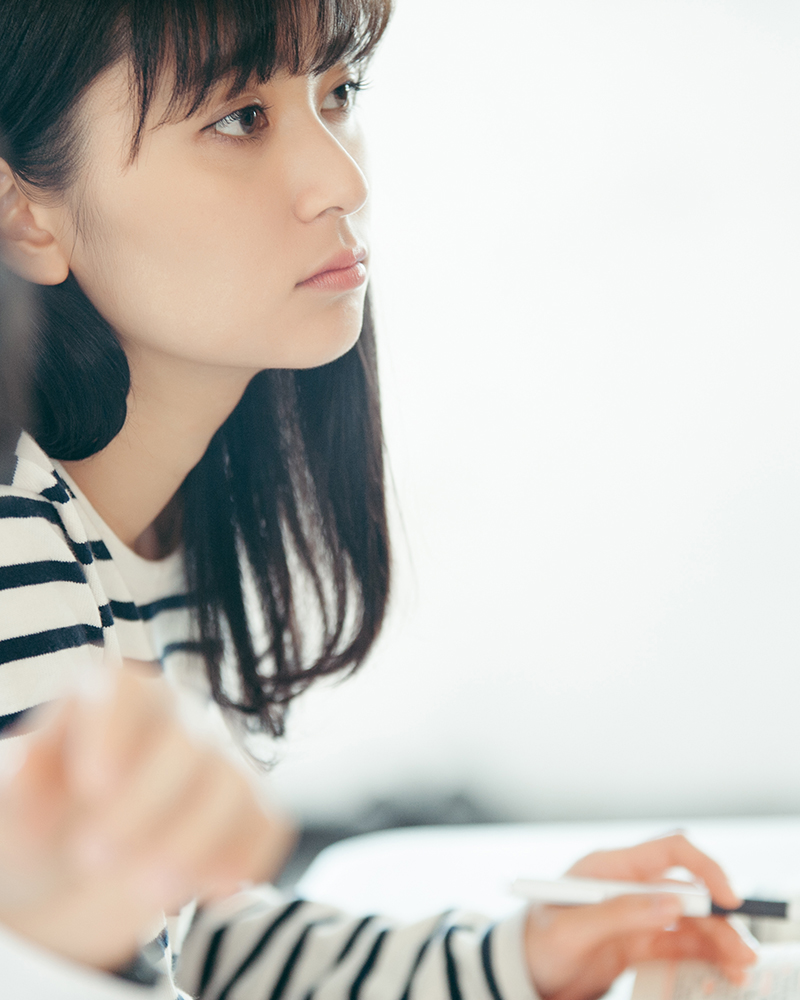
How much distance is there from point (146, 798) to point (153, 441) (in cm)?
45

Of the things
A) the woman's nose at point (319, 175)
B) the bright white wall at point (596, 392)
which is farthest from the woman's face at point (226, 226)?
the bright white wall at point (596, 392)

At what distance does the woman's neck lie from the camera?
2.01 ft

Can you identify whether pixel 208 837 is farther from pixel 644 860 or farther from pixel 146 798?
pixel 644 860

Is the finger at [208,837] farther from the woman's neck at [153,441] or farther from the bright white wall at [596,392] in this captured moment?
the bright white wall at [596,392]

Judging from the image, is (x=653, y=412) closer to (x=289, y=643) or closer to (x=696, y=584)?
(x=696, y=584)

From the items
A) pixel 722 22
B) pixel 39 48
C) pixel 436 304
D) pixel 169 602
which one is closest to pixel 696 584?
pixel 436 304

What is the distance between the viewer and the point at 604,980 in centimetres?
53

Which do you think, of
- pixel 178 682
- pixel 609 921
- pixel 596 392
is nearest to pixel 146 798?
pixel 609 921

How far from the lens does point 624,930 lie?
0.52 meters

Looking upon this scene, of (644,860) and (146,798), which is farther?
(644,860)

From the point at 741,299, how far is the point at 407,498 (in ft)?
1.61

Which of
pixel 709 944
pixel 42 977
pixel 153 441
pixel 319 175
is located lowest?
pixel 709 944

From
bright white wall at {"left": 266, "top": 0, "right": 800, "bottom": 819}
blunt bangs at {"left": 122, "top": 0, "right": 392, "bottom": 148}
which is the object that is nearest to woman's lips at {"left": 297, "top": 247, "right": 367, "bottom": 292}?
blunt bangs at {"left": 122, "top": 0, "right": 392, "bottom": 148}

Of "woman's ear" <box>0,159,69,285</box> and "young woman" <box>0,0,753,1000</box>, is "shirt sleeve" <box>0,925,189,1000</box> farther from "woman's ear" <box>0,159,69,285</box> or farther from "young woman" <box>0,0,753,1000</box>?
"woman's ear" <box>0,159,69,285</box>
